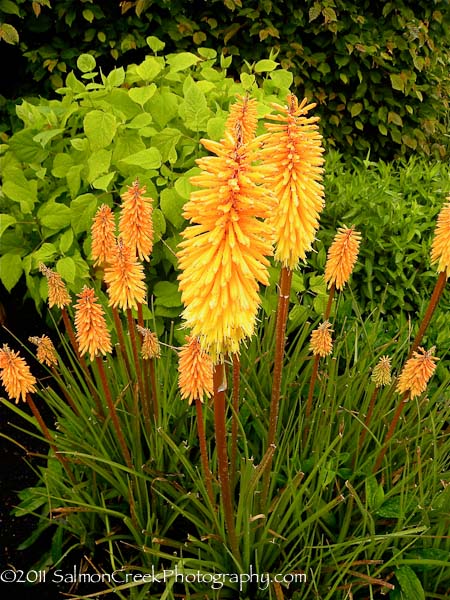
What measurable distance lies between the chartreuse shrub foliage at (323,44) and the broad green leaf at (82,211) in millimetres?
1936

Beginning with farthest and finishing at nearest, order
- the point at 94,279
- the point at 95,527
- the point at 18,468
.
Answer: the point at 94,279 < the point at 18,468 < the point at 95,527

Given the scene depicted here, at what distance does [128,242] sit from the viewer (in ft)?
6.73

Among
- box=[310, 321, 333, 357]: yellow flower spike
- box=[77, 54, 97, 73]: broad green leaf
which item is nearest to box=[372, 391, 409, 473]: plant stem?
box=[310, 321, 333, 357]: yellow flower spike

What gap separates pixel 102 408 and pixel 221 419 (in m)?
1.03

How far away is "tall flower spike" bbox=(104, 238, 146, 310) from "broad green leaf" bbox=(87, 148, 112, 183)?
111cm

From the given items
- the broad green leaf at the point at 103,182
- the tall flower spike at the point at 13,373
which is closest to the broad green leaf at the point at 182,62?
the broad green leaf at the point at 103,182

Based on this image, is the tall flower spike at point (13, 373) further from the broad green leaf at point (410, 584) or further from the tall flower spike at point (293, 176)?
the broad green leaf at point (410, 584)

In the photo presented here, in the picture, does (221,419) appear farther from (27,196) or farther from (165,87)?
→ (165,87)

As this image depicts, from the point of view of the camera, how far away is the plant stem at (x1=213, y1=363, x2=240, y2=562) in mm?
1559

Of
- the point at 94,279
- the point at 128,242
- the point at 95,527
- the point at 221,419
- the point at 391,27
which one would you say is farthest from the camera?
the point at 391,27

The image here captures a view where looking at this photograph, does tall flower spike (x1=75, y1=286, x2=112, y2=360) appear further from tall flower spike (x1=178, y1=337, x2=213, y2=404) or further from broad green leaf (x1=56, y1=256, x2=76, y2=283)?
broad green leaf (x1=56, y1=256, x2=76, y2=283)

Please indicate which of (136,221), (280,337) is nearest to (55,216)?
(136,221)

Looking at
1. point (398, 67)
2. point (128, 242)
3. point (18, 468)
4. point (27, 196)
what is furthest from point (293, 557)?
point (398, 67)

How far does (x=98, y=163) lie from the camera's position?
118 inches
